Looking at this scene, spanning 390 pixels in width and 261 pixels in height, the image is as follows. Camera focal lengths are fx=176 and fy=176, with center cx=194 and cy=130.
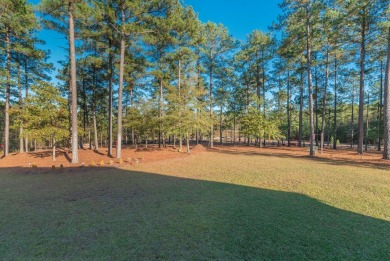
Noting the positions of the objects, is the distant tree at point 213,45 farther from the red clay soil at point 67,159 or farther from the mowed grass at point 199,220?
the mowed grass at point 199,220

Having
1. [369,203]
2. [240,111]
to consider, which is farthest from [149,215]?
[240,111]

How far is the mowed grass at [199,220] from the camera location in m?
2.43

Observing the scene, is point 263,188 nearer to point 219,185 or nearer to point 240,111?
point 219,185

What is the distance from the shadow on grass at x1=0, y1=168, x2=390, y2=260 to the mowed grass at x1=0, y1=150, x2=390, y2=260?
1cm

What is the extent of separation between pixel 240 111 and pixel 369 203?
67.8ft

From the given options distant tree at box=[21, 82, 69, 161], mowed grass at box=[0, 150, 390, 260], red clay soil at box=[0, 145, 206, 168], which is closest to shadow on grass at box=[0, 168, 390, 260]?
mowed grass at box=[0, 150, 390, 260]

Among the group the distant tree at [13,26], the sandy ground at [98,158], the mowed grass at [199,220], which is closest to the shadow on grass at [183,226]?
the mowed grass at [199,220]

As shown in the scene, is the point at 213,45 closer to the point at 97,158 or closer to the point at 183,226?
the point at 97,158

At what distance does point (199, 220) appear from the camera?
3322 mm

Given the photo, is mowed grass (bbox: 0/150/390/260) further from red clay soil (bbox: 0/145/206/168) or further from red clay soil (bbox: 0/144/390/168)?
red clay soil (bbox: 0/144/390/168)

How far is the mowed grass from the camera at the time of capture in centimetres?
243

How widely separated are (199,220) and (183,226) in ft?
1.20

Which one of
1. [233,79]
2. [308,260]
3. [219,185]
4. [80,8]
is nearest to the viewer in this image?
[308,260]

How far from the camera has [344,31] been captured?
12.5 meters
